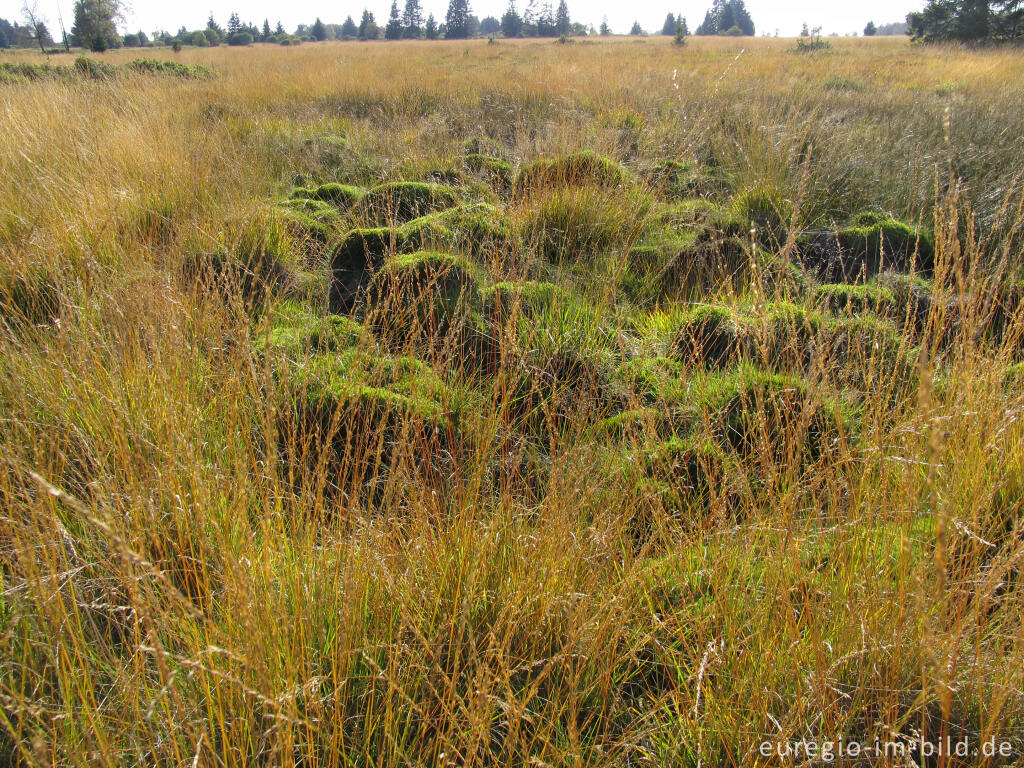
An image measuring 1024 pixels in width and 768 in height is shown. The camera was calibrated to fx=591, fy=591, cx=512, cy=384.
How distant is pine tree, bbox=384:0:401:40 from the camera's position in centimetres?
6017

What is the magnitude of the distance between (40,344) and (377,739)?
2231 millimetres

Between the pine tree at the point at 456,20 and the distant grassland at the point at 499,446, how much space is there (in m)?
68.0

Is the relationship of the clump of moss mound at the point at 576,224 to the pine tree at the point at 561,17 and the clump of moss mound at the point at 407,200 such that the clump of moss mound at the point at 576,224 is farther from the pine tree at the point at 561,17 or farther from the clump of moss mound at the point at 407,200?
the pine tree at the point at 561,17

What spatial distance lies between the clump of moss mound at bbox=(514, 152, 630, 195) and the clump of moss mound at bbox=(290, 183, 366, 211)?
49.6 inches

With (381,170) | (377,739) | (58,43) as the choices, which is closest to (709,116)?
(381,170)

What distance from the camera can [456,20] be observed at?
212ft

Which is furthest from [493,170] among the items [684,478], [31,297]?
[684,478]

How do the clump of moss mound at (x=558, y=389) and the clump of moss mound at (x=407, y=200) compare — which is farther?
the clump of moss mound at (x=407, y=200)

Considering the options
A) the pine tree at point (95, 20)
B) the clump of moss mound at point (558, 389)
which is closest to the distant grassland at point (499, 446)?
the clump of moss mound at point (558, 389)

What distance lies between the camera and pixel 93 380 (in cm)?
185

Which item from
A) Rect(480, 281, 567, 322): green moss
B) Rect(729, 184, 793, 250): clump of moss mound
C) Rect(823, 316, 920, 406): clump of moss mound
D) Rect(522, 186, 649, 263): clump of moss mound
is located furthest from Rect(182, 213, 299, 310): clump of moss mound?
Rect(729, 184, 793, 250): clump of moss mound

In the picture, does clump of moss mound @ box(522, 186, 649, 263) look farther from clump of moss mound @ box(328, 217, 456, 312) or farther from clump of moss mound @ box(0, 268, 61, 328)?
clump of moss mound @ box(0, 268, 61, 328)

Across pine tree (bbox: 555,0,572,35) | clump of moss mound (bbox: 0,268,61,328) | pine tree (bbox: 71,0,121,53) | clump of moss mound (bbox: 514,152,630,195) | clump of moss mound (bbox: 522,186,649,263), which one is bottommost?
clump of moss mound (bbox: 0,268,61,328)

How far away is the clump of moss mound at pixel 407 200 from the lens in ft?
13.6
